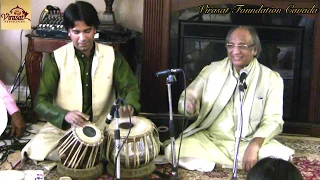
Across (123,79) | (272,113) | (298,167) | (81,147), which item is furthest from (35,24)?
(298,167)

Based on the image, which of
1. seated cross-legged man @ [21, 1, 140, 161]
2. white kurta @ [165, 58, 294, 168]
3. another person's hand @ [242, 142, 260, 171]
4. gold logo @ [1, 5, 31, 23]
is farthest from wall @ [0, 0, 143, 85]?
another person's hand @ [242, 142, 260, 171]

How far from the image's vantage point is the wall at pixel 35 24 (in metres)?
4.00

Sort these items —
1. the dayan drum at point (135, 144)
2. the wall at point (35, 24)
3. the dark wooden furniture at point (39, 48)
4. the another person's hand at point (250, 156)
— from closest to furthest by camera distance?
the dayan drum at point (135, 144) < the another person's hand at point (250, 156) < the dark wooden furniture at point (39, 48) < the wall at point (35, 24)

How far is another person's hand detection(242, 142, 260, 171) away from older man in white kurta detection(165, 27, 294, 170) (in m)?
0.04

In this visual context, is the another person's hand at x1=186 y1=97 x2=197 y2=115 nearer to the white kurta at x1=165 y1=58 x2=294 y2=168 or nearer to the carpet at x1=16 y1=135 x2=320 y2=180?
the white kurta at x1=165 y1=58 x2=294 y2=168

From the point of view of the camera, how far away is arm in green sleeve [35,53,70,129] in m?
2.95

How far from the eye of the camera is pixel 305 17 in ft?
12.0

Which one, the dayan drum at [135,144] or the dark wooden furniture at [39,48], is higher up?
the dark wooden furniture at [39,48]

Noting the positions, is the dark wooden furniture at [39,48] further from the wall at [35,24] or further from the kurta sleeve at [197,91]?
the kurta sleeve at [197,91]

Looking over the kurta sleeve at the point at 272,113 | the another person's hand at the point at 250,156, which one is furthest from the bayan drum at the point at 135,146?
the kurta sleeve at the point at 272,113

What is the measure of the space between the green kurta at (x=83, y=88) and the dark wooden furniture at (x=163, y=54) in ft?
2.09

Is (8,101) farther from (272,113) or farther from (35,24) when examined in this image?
(272,113)

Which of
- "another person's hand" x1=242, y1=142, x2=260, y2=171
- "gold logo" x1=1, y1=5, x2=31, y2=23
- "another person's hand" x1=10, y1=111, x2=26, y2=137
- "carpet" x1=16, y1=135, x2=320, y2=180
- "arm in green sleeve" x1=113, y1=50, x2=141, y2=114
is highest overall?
"gold logo" x1=1, y1=5, x2=31, y2=23

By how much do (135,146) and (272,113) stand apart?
827mm
